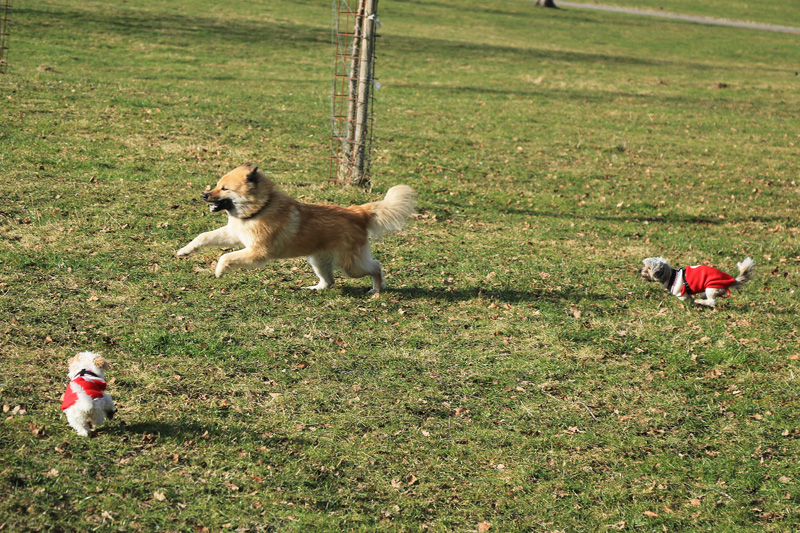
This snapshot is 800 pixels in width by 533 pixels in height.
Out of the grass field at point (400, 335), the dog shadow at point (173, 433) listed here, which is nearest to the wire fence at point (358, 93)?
the grass field at point (400, 335)

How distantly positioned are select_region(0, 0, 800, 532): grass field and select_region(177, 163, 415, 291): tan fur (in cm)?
62

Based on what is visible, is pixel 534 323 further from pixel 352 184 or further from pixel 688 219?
pixel 688 219

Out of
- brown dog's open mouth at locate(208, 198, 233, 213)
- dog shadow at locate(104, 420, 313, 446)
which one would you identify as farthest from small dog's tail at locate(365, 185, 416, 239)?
dog shadow at locate(104, 420, 313, 446)

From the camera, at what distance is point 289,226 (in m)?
9.01

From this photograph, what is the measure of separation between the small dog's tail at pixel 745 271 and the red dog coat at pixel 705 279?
0.15m

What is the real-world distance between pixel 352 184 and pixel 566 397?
781 centimetres

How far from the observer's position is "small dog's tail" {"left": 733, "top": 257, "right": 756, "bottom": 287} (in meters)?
10.1

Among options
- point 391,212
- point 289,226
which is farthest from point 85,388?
point 391,212

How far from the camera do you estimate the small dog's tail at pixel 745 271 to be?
33.3 ft

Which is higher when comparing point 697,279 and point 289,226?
point 289,226

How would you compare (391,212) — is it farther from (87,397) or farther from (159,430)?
(87,397)

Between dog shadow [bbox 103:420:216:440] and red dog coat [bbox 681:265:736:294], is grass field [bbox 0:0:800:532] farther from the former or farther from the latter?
red dog coat [bbox 681:265:736:294]

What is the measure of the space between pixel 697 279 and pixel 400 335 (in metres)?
4.61

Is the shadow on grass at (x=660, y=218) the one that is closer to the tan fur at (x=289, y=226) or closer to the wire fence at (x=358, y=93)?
the wire fence at (x=358, y=93)
